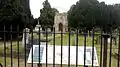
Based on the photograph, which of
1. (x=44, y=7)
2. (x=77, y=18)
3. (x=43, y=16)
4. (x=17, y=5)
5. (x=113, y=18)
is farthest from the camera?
(x=44, y=7)

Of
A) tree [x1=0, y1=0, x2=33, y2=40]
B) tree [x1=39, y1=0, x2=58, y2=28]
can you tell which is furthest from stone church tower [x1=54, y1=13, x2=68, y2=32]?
tree [x1=0, y1=0, x2=33, y2=40]

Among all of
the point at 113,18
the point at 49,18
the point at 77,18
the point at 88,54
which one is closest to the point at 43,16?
the point at 49,18

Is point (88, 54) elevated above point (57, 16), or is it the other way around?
point (57, 16)

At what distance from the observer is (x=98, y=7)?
4053cm

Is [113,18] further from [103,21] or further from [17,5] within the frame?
[17,5]

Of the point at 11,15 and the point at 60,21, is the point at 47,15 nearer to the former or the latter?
the point at 60,21

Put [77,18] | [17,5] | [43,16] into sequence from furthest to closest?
[43,16]
[77,18]
[17,5]

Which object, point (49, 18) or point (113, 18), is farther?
point (49, 18)

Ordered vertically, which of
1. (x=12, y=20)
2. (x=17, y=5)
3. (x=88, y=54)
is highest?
(x=17, y=5)

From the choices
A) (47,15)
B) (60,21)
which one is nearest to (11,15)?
(60,21)

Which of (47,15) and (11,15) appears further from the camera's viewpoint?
(47,15)

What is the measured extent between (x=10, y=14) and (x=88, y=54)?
77.8ft

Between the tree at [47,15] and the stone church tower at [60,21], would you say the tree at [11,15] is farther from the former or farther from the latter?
the tree at [47,15]

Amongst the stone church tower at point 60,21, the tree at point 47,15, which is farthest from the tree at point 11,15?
the tree at point 47,15
